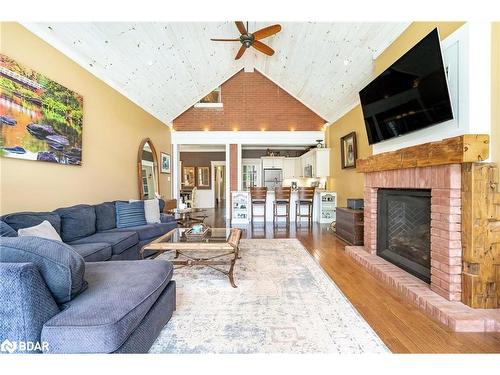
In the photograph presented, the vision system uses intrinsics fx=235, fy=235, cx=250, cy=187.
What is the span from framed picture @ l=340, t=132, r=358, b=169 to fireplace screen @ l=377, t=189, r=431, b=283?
2101 millimetres

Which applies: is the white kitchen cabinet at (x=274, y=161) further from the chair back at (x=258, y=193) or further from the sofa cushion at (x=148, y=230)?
the sofa cushion at (x=148, y=230)

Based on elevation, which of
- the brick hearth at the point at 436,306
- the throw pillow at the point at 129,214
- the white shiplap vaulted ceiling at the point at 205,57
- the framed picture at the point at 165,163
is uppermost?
the white shiplap vaulted ceiling at the point at 205,57

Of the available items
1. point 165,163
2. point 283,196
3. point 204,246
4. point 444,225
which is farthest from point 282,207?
point 444,225

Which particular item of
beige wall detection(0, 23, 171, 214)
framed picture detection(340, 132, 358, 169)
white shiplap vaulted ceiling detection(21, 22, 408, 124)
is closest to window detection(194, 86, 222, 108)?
white shiplap vaulted ceiling detection(21, 22, 408, 124)

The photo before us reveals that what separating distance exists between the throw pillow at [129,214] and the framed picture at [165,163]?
2.59 metres

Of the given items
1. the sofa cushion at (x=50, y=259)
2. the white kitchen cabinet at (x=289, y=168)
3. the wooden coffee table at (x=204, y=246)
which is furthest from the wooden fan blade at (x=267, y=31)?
the white kitchen cabinet at (x=289, y=168)

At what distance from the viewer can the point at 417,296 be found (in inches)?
79.4

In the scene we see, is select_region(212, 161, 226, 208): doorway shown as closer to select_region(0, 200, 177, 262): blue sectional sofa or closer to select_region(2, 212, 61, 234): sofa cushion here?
select_region(0, 200, 177, 262): blue sectional sofa

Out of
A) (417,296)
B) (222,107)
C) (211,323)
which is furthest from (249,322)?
(222,107)

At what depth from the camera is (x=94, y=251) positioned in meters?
2.31

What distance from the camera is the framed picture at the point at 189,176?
34.3 feet

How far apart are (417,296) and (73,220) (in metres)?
3.58

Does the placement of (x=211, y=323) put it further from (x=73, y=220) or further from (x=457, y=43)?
(x=457, y=43)

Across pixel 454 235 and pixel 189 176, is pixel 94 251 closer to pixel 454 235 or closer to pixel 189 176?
pixel 454 235
